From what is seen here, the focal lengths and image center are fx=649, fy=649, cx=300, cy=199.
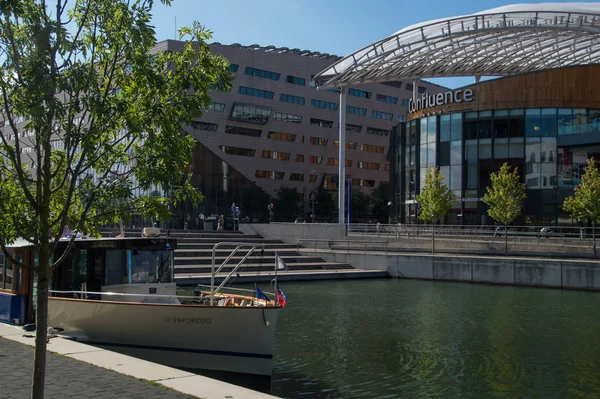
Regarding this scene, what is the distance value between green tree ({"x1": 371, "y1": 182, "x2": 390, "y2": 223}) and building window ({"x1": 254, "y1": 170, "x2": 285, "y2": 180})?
15.7 meters

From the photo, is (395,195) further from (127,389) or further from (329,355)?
(127,389)

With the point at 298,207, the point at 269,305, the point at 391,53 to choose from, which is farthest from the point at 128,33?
the point at 298,207

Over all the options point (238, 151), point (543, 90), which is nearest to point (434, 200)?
point (543, 90)

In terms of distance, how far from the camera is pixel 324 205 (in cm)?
10044

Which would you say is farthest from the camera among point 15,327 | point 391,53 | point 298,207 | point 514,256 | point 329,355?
point 298,207

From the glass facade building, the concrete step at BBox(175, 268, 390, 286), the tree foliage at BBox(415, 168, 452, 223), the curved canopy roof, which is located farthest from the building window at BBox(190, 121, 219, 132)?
the concrete step at BBox(175, 268, 390, 286)

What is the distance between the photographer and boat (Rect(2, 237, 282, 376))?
13.6 meters

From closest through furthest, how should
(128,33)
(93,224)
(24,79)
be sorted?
(24,79) → (128,33) → (93,224)

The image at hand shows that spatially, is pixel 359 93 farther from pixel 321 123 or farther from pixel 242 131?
pixel 242 131

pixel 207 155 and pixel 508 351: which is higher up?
pixel 207 155

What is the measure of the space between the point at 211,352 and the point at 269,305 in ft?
5.35

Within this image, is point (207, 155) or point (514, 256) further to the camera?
point (207, 155)

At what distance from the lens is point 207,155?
8819 cm

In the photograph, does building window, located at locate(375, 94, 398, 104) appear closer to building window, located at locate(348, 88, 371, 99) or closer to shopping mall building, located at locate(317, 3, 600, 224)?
building window, located at locate(348, 88, 371, 99)
